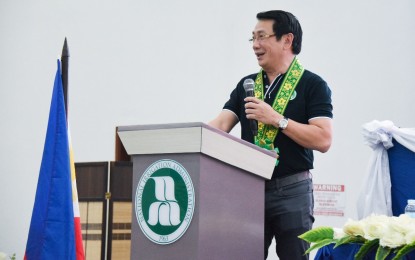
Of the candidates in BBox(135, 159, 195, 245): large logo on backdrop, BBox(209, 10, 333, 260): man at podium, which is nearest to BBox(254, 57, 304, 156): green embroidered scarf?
BBox(209, 10, 333, 260): man at podium

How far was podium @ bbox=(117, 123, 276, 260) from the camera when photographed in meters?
2.08

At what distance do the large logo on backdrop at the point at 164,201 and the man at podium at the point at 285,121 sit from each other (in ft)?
1.70

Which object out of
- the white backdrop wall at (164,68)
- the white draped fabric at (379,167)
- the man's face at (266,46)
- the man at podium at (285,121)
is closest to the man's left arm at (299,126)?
the man at podium at (285,121)

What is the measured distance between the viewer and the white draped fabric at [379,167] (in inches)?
152

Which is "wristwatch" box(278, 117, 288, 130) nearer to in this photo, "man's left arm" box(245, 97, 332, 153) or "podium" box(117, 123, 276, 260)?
"man's left arm" box(245, 97, 332, 153)

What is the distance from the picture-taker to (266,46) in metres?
2.82

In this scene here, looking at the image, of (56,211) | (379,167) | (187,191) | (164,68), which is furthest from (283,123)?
(164,68)

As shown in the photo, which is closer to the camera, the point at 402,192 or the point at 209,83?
the point at 402,192

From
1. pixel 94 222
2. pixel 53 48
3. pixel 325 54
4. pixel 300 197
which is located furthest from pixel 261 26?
pixel 53 48

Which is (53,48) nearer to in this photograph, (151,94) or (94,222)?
(151,94)

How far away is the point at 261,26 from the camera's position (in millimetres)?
2850

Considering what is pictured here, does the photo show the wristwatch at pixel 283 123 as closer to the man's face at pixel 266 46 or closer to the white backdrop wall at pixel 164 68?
the man's face at pixel 266 46

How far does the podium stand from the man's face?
0.63m

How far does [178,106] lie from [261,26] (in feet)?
8.18
